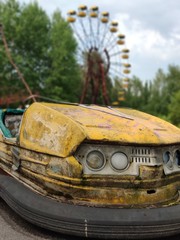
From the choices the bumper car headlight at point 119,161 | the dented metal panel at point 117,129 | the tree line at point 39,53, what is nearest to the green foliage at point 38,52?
the tree line at point 39,53

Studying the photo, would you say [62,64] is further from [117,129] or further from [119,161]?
[119,161]

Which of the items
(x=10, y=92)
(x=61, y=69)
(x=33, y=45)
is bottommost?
(x=10, y=92)

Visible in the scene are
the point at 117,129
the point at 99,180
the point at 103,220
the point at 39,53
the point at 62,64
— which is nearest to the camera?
the point at 103,220

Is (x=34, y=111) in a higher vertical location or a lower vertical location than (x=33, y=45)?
lower

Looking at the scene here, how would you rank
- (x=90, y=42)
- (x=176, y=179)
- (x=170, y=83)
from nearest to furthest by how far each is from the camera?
(x=176, y=179) < (x=90, y=42) < (x=170, y=83)

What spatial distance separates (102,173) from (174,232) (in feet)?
2.26

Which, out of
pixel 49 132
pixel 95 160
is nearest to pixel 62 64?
pixel 49 132

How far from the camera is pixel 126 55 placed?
29.3 meters

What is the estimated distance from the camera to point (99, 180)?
2.79 metres

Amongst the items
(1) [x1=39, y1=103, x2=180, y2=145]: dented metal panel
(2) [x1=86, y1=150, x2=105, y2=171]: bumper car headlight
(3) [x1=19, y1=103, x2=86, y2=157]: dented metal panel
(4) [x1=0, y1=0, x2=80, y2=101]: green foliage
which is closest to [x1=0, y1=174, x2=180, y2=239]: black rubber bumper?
(2) [x1=86, y1=150, x2=105, y2=171]: bumper car headlight

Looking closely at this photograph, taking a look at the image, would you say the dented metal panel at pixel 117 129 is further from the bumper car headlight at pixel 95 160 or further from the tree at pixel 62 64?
the tree at pixel 62 64

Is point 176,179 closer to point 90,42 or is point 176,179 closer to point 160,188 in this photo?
point 160,188

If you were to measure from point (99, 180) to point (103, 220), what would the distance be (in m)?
0.33

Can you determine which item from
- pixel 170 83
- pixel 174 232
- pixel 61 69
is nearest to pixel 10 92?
pixel 61 69
